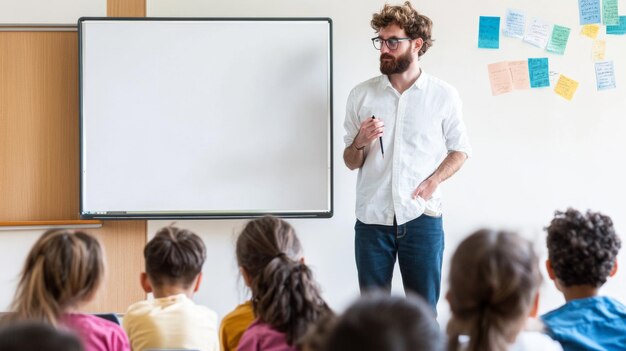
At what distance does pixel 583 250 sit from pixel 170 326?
1191mm

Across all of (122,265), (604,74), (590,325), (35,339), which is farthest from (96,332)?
(604,74)

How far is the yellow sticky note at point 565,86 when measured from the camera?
392 cm

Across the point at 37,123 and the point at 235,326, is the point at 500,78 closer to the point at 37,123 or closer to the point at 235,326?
the point at 235,326

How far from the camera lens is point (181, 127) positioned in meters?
3.80

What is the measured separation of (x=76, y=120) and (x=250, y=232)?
188 centimetres

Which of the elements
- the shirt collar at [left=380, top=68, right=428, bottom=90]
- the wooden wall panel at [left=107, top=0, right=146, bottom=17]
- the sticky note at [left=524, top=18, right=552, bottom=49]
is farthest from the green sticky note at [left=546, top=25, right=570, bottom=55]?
the wooden wall panel at [left=107, top=0, right=146, bottom=17]

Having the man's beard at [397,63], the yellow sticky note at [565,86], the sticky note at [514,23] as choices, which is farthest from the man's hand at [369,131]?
the yellow sticky note at [565,86]

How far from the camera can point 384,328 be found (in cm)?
112

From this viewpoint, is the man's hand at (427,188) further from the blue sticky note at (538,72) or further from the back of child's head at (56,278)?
the back of child's head at (56,278)

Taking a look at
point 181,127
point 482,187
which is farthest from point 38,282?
point 482,187

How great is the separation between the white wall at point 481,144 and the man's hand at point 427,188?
1.68 ft

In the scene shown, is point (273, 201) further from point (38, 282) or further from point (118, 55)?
point (38, 282)

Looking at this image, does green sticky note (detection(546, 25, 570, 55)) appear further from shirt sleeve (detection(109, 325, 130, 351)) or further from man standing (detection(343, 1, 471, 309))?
shirt sleeve (detection(109, 325, 130, 351))

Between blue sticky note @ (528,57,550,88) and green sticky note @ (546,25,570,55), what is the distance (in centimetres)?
7
